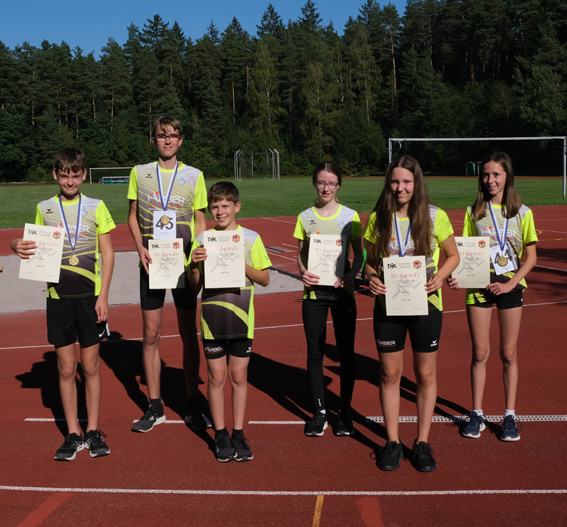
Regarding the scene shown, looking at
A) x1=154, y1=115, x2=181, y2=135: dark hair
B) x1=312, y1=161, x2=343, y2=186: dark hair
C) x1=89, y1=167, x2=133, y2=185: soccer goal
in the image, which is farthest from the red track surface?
x1=89, y1=167, x2=133, y2=185: soccer goal

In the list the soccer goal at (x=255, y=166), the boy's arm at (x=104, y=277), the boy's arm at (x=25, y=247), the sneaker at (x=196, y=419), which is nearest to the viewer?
the boy's arm at (x=25, y=247)

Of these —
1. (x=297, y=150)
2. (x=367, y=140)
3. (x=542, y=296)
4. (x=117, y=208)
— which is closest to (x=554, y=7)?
(x=367, y=140)

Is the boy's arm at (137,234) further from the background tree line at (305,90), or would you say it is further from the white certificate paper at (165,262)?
the background tree line at (305,90)

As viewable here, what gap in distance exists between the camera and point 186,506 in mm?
4316

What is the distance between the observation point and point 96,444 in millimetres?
5156

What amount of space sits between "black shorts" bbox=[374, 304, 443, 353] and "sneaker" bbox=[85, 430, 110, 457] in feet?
6.76

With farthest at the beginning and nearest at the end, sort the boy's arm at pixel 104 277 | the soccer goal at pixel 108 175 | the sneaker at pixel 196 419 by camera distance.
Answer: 1. the soccer goal at pixel 108 175
2. the sneaker at pixel 196 419
3. the boy's arm at pixel 104 277

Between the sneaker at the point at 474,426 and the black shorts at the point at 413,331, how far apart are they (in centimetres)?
94

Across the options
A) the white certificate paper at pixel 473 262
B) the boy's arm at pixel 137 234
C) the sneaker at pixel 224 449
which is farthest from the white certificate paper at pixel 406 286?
the boy's arm at pixel 137 234

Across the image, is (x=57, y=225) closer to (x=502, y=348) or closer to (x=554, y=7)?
(x=502, y=348)

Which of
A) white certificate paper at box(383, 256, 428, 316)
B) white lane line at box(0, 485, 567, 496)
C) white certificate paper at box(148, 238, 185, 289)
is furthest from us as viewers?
white certificate paper at box(148, 238, 185, 289)

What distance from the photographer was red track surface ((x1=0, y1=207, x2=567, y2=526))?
4.22 metres

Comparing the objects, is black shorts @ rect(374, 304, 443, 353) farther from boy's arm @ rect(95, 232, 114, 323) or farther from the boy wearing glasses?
boy's arm @ rect(95, 232, 114, 323)

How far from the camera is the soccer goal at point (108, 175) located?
Result: 70.1 m
